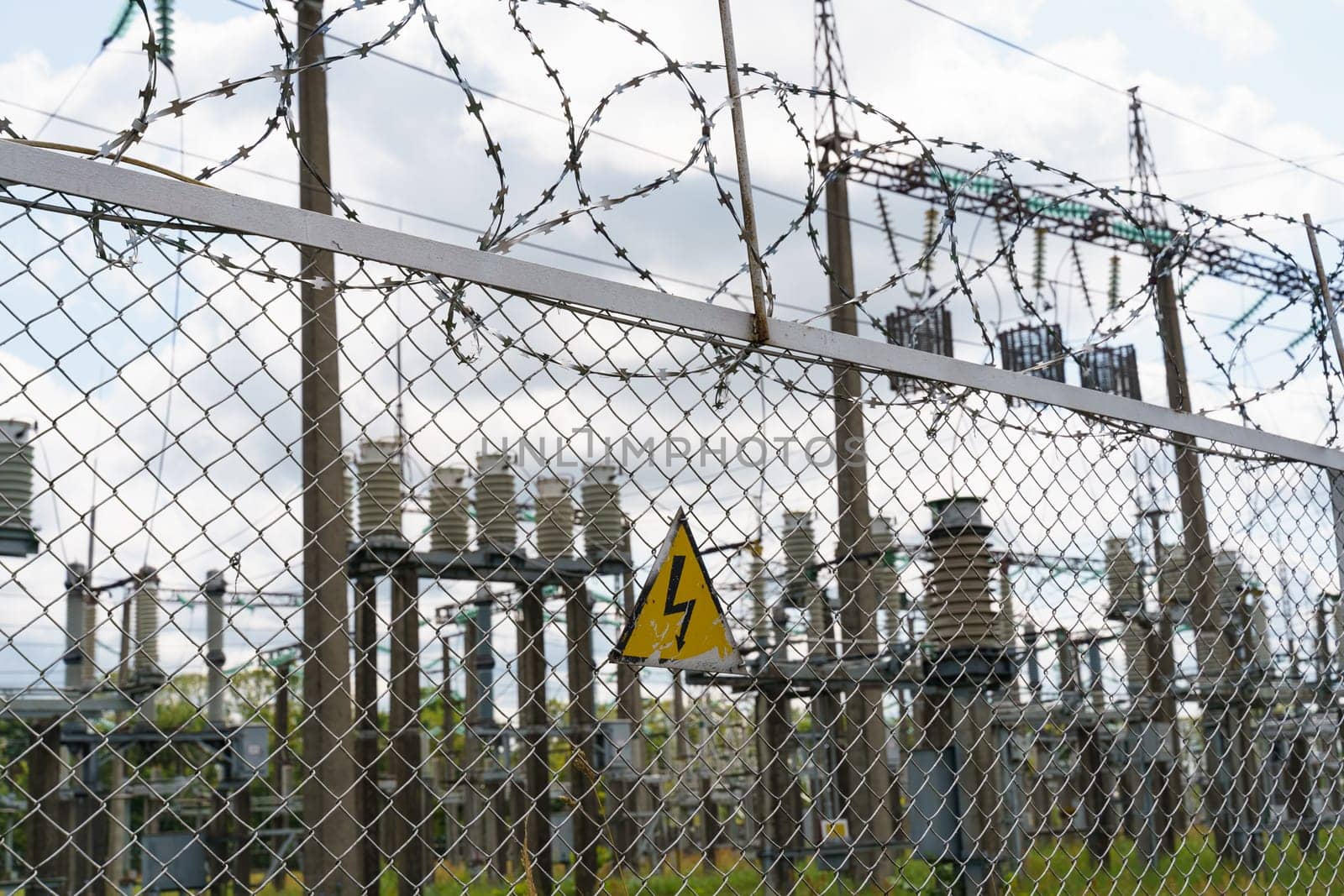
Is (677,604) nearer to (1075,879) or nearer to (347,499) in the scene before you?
(347,499)

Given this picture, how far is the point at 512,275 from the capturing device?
2.21 meters

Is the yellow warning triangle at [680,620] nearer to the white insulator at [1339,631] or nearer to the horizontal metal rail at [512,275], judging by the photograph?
the horizontal metal rail at [512,275]

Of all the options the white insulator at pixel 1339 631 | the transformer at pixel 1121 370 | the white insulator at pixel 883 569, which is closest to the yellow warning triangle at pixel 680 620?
the white insulator at pixel 883 569

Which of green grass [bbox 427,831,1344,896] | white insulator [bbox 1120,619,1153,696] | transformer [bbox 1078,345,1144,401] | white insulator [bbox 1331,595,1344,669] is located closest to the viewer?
white insulator [bbox 1120,619,1153,696]

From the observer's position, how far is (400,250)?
2.09m

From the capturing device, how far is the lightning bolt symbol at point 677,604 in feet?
7.55

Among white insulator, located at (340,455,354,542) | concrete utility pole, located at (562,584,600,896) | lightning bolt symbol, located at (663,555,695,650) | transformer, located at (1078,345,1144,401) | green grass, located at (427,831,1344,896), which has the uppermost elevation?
transformer, located at (1078,345,1144,401)

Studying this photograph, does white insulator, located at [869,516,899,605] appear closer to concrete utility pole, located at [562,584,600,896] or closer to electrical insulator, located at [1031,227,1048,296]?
concrete utility pole, located at [562,584,600,896]

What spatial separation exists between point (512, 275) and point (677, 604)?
0.63 metres

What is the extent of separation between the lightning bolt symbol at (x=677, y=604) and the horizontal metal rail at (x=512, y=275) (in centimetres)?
43

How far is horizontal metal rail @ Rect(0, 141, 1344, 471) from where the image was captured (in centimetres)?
184

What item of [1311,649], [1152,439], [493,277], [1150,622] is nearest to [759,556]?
[493,277]

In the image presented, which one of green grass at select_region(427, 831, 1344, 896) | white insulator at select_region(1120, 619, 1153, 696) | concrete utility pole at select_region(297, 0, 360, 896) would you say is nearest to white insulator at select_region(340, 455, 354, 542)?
concrete utility pole at select_region(297, 0, 360, 896)

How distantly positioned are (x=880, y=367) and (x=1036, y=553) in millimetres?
583
